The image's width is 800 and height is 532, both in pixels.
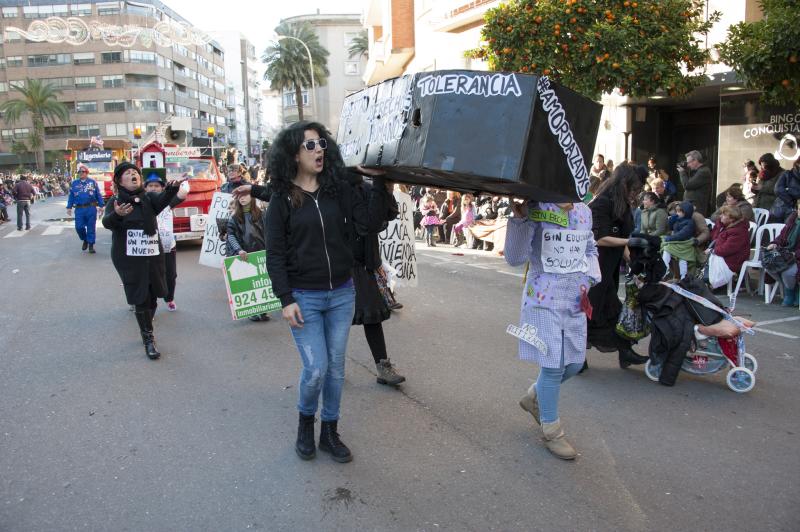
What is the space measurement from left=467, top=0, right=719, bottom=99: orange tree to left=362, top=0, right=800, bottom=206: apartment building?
0.86 meters

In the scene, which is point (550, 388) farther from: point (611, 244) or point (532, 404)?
point (611, 244)

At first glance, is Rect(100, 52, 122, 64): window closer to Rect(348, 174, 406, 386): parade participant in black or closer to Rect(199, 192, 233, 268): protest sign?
Rect(199, 192, 233, 268): protest sign

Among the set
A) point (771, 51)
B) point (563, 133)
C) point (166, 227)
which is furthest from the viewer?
point (166, 227)

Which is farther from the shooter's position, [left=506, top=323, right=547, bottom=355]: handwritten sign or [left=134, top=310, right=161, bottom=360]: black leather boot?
[left=134, top=310, right=161, bottom=360]: black leather boot

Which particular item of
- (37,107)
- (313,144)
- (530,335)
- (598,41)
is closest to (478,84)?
(313,144)

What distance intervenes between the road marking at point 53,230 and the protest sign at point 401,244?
50.6 ft

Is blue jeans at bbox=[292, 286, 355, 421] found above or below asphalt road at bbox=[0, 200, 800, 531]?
above

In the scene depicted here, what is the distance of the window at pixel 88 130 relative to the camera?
78625mm

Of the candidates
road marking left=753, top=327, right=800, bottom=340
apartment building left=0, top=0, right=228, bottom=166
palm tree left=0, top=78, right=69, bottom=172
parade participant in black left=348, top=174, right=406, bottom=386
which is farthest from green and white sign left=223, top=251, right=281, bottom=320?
apartment building left=0, top=0, right=228, bottom=166

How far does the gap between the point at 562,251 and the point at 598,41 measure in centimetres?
745

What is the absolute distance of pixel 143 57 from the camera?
78.9 metres

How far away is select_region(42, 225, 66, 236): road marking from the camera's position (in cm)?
1902

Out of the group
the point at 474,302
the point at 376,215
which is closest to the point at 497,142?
the point at 376,215

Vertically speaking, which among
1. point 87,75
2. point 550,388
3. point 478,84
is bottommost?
point 550,388
